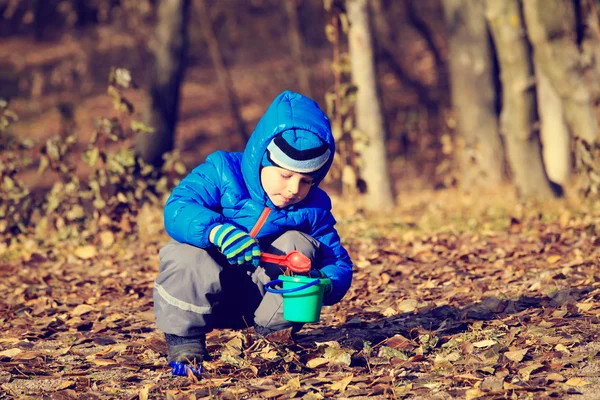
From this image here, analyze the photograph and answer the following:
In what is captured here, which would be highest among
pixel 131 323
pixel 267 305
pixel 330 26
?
pixel 330 26

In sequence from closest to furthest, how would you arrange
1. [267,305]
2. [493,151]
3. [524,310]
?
1. [267,305]
2. [524,310]
3. [493,151]

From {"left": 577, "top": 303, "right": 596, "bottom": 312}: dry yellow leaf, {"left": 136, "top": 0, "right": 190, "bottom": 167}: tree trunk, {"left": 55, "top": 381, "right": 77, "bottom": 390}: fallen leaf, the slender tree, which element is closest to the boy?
{"left": 55, "top": 381, "right": 77, "bottom": 390}: fallen leaf

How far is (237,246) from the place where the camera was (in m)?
3.54

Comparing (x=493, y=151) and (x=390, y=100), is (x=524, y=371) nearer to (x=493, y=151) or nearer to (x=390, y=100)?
(x=493, y=151)

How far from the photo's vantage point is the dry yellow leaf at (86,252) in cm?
683

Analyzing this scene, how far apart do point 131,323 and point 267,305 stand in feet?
4.41

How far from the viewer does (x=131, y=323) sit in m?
4.92

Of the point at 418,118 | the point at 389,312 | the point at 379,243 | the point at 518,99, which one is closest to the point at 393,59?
the point at 418,118

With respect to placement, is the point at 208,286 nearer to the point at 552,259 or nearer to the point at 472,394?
the point at 472,394

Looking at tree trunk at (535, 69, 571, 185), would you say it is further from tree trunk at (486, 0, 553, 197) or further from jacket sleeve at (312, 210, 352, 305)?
jacket sleeve at (312, 210, 352, 305)

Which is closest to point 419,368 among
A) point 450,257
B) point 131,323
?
point 131,323

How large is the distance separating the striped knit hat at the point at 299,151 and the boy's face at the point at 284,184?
3 cm

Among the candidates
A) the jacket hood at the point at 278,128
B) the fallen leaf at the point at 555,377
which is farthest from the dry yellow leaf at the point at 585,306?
the jacket hood at the point at 278,128

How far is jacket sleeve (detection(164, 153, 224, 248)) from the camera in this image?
367 cm
